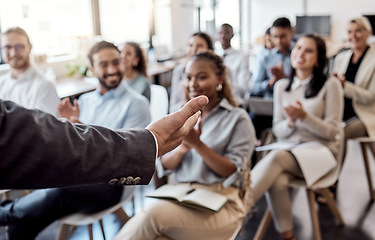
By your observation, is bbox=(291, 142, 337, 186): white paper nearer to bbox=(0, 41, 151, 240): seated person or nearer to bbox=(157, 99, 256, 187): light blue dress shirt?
bbox=(157, 99, 256, 187): light blue dress shirt

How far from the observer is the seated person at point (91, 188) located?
1.67 m

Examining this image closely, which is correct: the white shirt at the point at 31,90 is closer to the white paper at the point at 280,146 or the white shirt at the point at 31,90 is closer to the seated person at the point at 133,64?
the seated person at the point at 133,64

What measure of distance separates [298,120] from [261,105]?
663 mm

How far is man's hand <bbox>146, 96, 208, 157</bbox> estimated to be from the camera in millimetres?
786

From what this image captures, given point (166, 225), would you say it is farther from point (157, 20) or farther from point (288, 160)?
point (157, 20)

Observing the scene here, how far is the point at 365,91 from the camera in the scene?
2797mm

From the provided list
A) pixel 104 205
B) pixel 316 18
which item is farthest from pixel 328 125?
pixel 316 18

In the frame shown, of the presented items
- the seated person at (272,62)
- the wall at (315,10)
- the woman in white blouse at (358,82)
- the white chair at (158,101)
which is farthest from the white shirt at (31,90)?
the wall at (315,10)

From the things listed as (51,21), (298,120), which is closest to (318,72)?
(298,120)

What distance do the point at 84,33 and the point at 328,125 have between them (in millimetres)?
3720

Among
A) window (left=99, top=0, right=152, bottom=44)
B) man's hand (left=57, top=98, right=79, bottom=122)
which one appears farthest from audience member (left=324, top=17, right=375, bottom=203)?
window (left=99, top=0, right=152, bottom=44)

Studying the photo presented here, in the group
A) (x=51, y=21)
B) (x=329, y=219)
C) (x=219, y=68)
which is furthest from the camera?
(x=51, y=21)

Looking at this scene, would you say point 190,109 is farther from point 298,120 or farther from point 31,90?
point 31,90

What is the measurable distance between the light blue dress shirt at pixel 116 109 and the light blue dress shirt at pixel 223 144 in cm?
31
